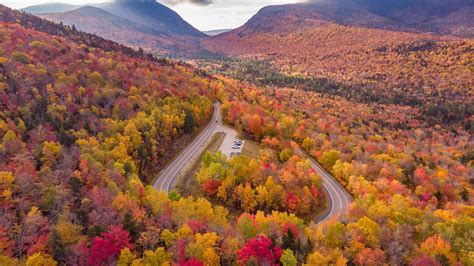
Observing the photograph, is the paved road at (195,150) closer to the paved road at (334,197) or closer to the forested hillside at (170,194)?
the forested hillside at (170,194)

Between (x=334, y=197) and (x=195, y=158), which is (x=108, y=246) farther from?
(x=334, y=197)

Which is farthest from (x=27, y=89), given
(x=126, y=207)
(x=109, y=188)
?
(x=126, y=207)

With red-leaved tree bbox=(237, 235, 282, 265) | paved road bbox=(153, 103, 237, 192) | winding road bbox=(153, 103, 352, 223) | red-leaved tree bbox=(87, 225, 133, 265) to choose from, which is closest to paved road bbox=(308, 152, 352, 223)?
winding road bbox=(153, 103, 352, 223)

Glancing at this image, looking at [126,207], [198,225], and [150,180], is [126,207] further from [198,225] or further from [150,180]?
[150,180]

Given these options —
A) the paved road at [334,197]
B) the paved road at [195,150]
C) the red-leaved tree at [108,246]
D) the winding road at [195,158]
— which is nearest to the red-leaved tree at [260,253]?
the red-leaved tree at [108,246]

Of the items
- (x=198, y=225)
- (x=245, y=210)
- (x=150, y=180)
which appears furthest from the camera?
(x=150, y=180)

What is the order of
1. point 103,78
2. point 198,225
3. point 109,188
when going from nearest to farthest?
point 198,225 < point 109,188 < point 103,78

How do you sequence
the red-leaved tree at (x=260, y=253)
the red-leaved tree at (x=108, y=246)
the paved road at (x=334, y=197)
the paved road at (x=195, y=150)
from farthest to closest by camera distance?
1. the paved road at (x=195, y=150)
2. the paved road at (x=334, y=197)
3. the red-leaved tree at (x=260, y=253)
4. the red-leaved tree at (x=108, y=246)

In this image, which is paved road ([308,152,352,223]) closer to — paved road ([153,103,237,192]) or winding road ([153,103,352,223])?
winding road ([153,103,352,223])

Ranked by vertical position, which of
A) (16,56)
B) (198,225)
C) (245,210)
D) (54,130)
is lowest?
(245,210)
